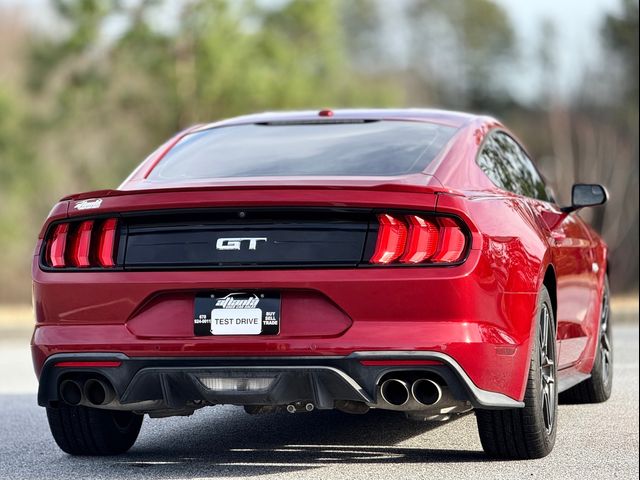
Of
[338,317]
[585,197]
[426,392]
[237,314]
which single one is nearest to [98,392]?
[237,314]

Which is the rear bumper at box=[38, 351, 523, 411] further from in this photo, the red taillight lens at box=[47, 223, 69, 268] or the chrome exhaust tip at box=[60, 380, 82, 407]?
the red taillight lens at box=[47, 223, 69, 268]

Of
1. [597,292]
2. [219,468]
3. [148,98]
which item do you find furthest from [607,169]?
[219,468]

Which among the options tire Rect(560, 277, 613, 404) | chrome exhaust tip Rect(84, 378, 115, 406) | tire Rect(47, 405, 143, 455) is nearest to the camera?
chrome exhaust tip Rect(84, 378, 115, 406)

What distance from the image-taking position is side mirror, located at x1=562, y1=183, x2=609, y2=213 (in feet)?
24.7

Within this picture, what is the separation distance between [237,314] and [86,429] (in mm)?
1337

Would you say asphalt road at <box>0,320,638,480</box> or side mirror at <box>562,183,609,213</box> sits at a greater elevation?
side mirror at <box>562,183,609,213</box>

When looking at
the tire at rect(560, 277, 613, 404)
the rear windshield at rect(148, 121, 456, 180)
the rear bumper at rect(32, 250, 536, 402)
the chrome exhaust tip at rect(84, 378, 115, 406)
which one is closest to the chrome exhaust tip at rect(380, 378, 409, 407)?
the rear bumper at rect(32, 250, 536, 402)

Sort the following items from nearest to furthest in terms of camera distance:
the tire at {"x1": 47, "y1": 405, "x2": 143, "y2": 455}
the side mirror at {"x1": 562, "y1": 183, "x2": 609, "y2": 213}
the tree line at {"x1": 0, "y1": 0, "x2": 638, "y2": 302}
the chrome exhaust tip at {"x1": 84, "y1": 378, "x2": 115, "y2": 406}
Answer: the chrome exhaust tip at {"x1": 84, "y1": 378, "x2": 115, "y2": 406} < the tire at {"x1": 47, "y1": 405, "x2": 143, "y2": 455} < the side mirror at {"x1": 562, "y1": 183, "x2": 609, "y2": 213} < the tree line at {"x1": 0, "y1": 0, "x2": 638, "y2": 302}

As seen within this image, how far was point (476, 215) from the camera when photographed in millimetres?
5547

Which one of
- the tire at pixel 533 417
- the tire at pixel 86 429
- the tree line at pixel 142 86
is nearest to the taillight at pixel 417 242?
the tire at pixel 533 417

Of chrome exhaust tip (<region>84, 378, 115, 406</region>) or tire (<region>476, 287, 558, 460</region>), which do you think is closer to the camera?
chrome exhaust tip (<region>84, 378, 115, 406</region>)

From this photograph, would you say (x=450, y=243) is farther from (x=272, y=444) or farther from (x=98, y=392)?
(x=272, y=444)

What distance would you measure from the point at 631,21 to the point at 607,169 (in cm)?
679

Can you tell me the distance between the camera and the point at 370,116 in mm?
6977
